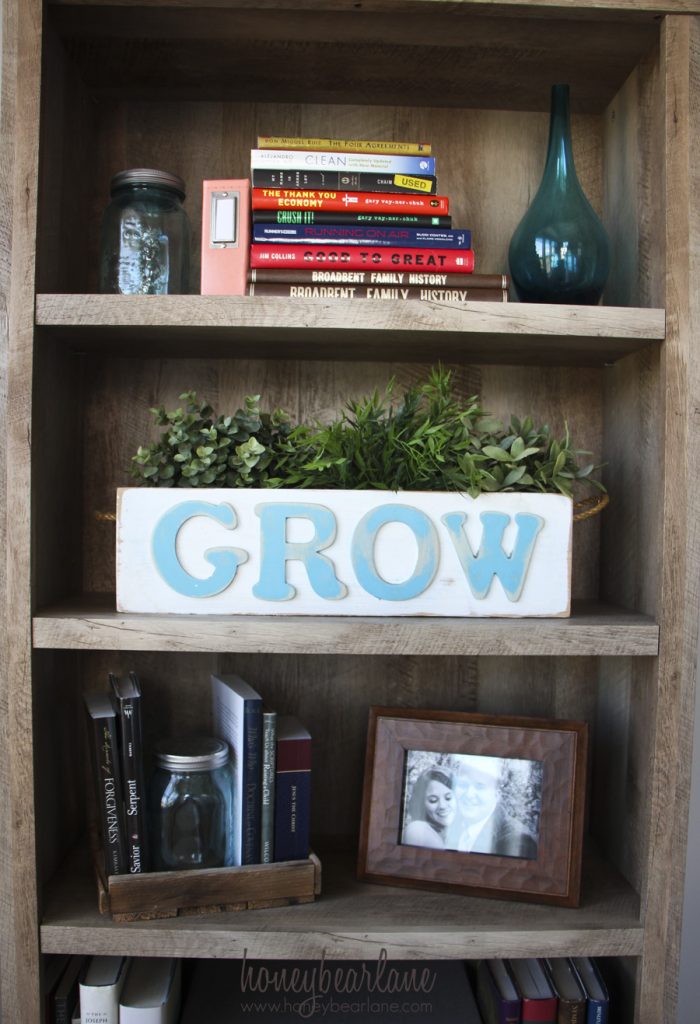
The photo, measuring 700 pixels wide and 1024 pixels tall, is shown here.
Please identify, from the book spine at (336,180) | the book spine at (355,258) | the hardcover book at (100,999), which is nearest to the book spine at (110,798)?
the hardcover book at (100,999)

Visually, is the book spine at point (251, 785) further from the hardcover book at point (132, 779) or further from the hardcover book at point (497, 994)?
the hardcover book at point (497, 994)

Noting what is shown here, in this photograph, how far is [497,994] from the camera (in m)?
1.18

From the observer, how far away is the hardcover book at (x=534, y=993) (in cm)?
116

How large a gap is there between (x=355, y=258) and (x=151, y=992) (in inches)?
40.7

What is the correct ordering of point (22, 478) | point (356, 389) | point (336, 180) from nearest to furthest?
point (22, 478) < point (336, 180) < point (356, 389)

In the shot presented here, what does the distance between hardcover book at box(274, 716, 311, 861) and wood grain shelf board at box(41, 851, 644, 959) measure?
79 millimetres

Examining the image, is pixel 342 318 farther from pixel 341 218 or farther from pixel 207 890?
pixel 207 890

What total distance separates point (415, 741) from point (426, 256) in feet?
2.30

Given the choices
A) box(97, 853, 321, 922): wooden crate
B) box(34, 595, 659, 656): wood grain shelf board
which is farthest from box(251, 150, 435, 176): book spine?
box(97, 853, 321, 922): wooden crate

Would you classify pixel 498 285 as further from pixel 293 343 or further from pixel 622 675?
pixel 622 675

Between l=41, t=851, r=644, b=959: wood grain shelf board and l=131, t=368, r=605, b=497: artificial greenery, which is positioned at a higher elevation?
l=131, t=368, r=605, b=497: artificial greenery

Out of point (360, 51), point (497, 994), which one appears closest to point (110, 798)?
point (497, 994)

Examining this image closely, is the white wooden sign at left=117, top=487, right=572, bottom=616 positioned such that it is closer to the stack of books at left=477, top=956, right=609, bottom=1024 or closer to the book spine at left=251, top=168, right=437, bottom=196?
the book spine at left=251, top=168, right=437, bottom=196

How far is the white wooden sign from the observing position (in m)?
1.07
